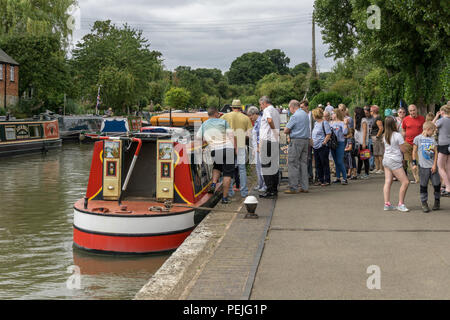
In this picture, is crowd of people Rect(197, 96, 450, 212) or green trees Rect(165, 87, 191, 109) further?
green trees Rect(165, 87, 191, 109)

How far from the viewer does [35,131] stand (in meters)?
32.9

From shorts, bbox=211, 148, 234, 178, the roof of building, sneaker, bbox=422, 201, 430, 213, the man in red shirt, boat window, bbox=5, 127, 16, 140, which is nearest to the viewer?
sneaker, bbox=422, 201, 430, 213

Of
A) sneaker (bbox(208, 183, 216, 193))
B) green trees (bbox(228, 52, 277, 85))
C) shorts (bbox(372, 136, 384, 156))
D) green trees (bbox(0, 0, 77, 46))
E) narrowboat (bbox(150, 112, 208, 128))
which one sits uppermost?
green trees (bbox(228, 52, 277, 85))

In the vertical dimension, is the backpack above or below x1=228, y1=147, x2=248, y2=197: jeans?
above

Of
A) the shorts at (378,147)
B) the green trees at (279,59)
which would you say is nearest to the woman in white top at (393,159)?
the shorts at (378,147)

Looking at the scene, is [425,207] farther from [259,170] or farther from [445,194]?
[259,170]

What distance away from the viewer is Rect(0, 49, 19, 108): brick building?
43.9 meters

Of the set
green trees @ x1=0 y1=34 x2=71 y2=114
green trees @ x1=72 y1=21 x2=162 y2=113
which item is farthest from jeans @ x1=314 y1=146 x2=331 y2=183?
green trees @ x1=72 y1=21 x2=162 y2=113

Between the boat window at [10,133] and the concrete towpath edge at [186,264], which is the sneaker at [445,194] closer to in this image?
the concrete towpath edge at [186,264]

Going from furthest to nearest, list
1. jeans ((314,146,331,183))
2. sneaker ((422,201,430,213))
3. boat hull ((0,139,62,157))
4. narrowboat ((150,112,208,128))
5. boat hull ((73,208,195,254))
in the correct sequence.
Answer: boat hull ((0,139,62,157)) → narrowboat ((150,112,208,128)) → jeans ((314,146,331,183)) → sneaker ((422,201,430,213)) → boat hull ((73,208,195,254))

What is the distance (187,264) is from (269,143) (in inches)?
202

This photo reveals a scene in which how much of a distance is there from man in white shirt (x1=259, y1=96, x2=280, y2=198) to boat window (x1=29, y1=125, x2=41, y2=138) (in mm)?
23611

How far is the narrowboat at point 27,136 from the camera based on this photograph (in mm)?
29641

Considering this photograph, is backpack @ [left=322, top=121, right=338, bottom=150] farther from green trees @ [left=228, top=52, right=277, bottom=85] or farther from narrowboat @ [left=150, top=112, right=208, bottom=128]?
green trees @ [left=228, top=52, right=277, bottom=85]
